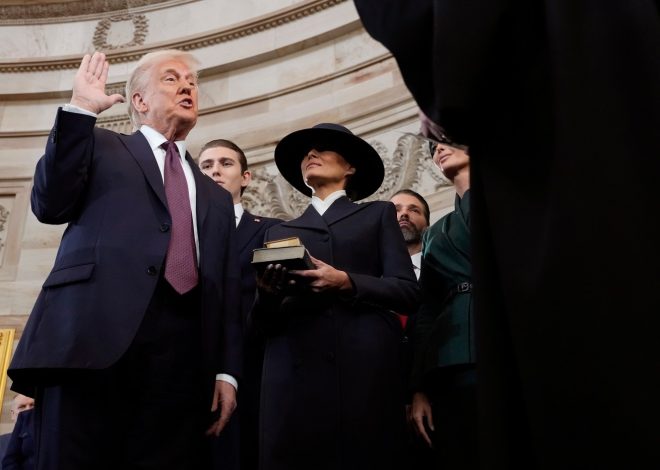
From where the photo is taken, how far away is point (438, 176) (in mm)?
5082

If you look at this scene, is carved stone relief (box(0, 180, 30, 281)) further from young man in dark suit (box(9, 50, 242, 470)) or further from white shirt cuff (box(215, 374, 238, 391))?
white shirt cuff (box(215, 374, 238, 391))

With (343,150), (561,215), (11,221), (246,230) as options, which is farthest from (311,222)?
(11,221)

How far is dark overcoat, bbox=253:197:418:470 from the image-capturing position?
2150 mm

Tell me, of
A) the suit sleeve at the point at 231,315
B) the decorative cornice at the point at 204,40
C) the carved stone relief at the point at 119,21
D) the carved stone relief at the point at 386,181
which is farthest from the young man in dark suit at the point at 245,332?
the carved stone relief at the point at 119,21

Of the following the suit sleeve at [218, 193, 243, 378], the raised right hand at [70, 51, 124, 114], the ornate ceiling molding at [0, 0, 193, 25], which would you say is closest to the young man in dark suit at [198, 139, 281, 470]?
the suit sleeve at [218, 193, 243, 378]

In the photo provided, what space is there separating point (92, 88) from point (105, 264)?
53 cm

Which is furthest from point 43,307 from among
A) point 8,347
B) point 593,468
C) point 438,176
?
point 8,347

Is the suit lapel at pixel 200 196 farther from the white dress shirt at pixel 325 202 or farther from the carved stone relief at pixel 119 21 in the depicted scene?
the carved stone relief at pixel 119 21

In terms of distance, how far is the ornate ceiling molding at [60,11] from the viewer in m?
7.82

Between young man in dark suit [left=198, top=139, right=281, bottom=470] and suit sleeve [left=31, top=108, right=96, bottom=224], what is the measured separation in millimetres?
789

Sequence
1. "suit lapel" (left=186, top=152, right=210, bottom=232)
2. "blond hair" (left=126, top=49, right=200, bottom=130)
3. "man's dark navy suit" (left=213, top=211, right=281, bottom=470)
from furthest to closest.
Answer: "man's dark navy suit" (left=213, top=211, right=281, bottom=470) → "blond hair" (left=126, top=49, right=200, bottom=130) → "suit lapel" (left=186, top=152, right=210, bottom=232)

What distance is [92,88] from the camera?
205cm

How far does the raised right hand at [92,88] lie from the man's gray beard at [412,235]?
1920mm

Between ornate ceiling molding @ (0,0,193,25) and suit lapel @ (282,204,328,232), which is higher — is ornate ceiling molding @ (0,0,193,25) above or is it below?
above
